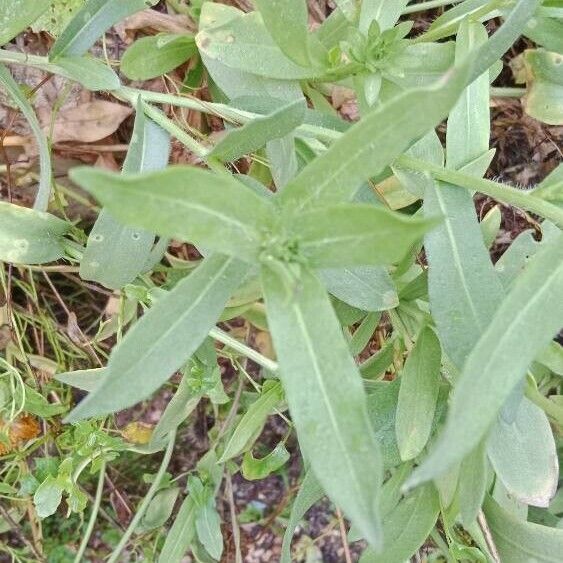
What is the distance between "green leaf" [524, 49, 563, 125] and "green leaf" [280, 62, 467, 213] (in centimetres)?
85

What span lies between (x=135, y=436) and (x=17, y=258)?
1.79 ft

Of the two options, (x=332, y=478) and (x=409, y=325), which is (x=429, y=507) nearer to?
(x=409, y=325)

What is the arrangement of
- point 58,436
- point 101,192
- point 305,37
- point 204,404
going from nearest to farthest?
point 101,192, point 305,37, point 58,436, point 204,404

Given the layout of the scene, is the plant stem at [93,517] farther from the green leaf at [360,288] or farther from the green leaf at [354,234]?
the green leaf at [354,234]

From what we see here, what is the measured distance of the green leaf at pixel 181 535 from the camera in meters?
1.52

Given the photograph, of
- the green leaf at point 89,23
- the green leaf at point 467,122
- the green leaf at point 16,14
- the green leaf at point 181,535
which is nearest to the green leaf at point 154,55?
the green leaf at point 89,23

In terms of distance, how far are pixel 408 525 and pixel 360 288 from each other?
1.34 ft

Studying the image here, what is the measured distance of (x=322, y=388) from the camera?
0.82 meters

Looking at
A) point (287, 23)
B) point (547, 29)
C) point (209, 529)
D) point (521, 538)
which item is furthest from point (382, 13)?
point (209, 529)

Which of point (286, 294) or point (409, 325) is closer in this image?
point (286, 294)

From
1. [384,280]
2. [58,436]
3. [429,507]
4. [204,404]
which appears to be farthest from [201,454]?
[384,280]

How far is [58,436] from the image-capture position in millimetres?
1569

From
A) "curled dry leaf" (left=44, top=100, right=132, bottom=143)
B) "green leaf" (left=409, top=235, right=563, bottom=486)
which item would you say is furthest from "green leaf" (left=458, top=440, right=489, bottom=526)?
"curled dry leaf" (left=44, top=100, right=132, bottom=143)

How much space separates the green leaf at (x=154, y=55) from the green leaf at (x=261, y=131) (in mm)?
367
